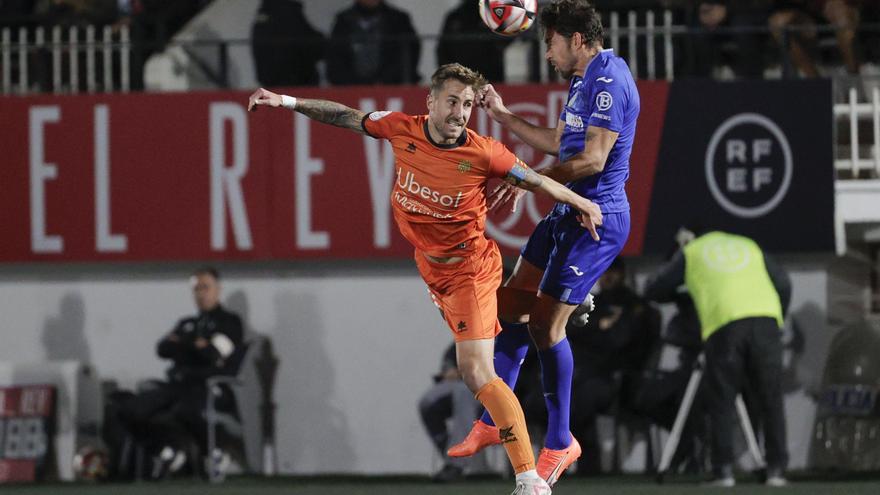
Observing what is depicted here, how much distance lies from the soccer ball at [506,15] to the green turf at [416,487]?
3.03m

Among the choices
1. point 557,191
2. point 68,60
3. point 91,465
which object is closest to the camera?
point 557,191

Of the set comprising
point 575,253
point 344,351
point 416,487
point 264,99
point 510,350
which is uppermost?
point 264,99

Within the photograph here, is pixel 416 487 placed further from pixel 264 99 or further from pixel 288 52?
pixel 264 99

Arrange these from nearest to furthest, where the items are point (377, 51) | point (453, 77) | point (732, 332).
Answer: point (453, 77)
point (732, 332)
point (377, 51)

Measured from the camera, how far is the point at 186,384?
11750 millimetres

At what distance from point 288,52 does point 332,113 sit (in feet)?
16.9

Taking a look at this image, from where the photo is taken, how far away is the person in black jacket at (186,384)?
11.7 m

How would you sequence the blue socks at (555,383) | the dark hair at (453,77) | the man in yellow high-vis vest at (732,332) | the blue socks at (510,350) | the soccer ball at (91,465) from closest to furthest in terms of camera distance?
the dark hair at (453,77) < the blue socks at (555,383) < the blue socks at (510,350) < the man in yellow high-vis vest at (732,332) < the soccer ball at (91,465)

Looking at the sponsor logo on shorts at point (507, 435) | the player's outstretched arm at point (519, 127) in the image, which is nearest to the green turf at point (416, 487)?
the sponsor logo on shorts at point (507, 435)

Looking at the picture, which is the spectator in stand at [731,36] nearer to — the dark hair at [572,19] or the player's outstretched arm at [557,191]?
the dark hair at [572,19]

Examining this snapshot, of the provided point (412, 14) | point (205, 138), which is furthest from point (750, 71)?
point (205, 138)

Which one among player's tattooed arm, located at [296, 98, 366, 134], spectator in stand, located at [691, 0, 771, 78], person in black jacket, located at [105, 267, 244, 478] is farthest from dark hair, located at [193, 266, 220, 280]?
player's tattooed arm, located at [296, 98, 366, 134]

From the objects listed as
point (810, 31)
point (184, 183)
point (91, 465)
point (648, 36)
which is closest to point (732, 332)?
point (648, 36)

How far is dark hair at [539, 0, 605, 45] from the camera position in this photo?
730 centimetres
